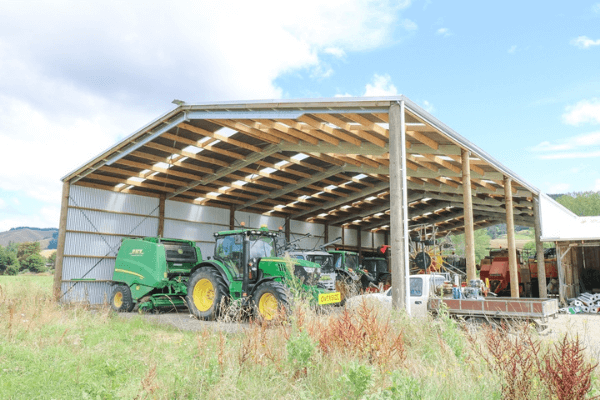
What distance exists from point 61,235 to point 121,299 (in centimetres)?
293

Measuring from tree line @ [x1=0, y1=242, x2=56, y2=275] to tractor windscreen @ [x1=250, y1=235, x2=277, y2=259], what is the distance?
5009 centimetres

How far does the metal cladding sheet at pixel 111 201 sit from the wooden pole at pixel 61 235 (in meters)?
0.16

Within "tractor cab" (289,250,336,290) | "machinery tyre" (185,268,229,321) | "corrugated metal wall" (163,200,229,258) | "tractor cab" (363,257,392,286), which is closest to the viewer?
"machinery tyre" (185,268,229,321)

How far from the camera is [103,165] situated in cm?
1412

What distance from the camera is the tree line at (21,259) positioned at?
178 ft

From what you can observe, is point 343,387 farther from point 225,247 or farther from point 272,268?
point 225,247

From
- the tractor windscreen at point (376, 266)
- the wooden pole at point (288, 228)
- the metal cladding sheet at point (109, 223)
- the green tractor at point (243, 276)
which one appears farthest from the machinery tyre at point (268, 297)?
the tractor windscreen at point (376, 266)

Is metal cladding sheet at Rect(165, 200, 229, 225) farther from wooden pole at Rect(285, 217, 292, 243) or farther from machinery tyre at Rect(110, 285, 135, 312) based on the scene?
machinery tyre at Rect(110, 285, 135, 312)

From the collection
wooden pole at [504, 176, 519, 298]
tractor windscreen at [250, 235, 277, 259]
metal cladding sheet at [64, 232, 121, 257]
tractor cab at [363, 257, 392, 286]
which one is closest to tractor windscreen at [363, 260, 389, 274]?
tractor cab at [363, 257, 392, 286]

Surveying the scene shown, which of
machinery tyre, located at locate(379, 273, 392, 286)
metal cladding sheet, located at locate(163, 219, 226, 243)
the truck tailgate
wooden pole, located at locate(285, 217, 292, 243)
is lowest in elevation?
the truck tailgate

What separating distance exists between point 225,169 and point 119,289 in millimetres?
5151

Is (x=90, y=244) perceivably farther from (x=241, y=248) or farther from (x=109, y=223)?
(x=241, y=248)

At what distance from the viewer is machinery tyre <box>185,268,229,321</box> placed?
11.0 metres

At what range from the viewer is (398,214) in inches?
337
